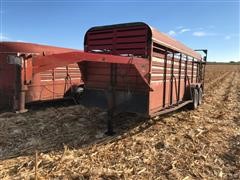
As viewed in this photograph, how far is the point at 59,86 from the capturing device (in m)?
8.26

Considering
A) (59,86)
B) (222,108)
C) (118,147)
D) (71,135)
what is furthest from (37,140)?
(222,108)

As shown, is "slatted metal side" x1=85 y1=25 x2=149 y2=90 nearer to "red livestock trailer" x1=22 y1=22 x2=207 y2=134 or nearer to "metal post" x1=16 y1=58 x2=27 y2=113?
"red livestock trailer" x1=22 y1=22 x2=207 y2=134

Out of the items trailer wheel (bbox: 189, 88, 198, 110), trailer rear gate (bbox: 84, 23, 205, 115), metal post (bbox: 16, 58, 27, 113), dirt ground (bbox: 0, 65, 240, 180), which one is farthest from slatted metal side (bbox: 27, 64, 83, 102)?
metal post (bbox: 16, 58, 27, 113)

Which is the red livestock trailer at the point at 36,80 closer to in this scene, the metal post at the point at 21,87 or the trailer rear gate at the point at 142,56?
the trailer rear gate at the point at 142,56

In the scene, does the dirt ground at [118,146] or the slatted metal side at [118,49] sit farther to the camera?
the slatted metal side at [118,49]

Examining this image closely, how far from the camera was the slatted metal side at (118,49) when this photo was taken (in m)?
5.46

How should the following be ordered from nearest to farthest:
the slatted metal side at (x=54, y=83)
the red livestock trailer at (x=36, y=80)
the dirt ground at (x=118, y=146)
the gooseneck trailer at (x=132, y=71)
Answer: the dirt ground at (x=118, y=146)
the gooseneck trailer at (x=132, y=71)
the red livestock trailer at (x=36, y=80)
the slatted metal side at (x=54, y=83)

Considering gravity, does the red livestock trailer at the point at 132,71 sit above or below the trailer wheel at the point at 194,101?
above

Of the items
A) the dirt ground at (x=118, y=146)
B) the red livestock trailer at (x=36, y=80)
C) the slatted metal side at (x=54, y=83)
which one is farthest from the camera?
the slatted metal side at (x=54, y=83)

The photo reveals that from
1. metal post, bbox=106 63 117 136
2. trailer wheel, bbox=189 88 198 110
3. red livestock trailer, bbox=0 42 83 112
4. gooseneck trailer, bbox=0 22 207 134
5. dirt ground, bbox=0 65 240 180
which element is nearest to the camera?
dirt ground, bbox=0 65 240 180

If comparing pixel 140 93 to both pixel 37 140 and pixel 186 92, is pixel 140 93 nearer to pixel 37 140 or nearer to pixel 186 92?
pixel 37 140

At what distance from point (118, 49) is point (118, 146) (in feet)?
6.81

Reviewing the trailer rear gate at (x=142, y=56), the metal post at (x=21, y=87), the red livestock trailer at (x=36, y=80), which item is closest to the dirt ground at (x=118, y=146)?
the red livestock trailer at (x=36, y=80)

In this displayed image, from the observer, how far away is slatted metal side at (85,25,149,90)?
5461 millimetres
